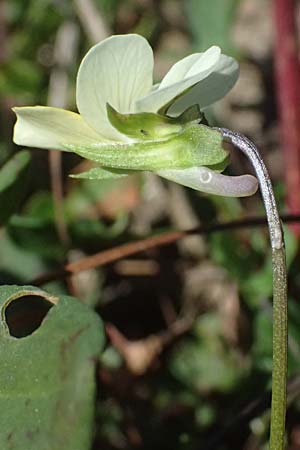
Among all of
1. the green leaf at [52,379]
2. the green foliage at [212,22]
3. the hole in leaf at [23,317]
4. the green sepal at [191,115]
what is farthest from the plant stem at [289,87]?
the green leaf at [52,379]

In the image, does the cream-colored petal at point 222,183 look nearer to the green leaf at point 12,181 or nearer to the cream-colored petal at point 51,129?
the cream-colored petal at point 51,129

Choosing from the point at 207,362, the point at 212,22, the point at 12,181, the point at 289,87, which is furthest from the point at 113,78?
the point at 212,22

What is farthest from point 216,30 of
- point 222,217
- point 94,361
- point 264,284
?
point 94,361

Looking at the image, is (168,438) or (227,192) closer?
(227,192)

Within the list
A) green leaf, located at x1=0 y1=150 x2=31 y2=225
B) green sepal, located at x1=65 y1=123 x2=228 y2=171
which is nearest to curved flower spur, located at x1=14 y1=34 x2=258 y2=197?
green sepal, located at x1=65 y1=123 x2=228 y2=171

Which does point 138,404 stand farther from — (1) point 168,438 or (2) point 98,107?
(2) point 98,107

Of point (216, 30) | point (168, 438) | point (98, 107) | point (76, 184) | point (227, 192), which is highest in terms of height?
point (98, 107)
